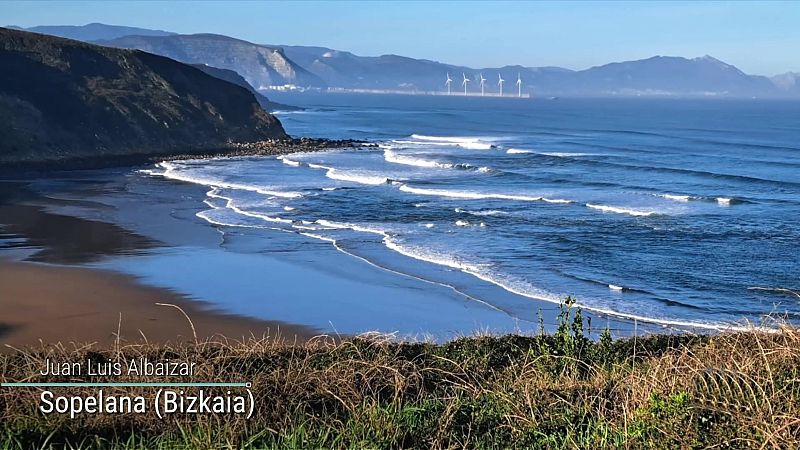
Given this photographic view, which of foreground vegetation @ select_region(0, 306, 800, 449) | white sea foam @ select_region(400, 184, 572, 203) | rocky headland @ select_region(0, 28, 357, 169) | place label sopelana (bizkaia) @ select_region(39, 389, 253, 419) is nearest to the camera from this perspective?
foreground vegetation @ select_region(0, 306, 800, 449)

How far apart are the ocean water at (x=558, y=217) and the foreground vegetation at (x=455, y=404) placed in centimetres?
429

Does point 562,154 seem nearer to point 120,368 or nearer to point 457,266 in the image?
point 457,266

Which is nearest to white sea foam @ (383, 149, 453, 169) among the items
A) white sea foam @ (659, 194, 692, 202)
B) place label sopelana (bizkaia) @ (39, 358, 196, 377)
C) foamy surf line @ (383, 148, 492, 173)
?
foamy surf line @ (383, 148, 492, 173)

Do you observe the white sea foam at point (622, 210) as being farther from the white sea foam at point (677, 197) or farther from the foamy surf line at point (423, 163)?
the foamy surf line at point (423, 163)

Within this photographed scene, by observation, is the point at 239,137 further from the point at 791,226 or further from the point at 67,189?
the point at 791,226

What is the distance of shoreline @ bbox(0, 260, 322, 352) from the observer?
48.7 ft

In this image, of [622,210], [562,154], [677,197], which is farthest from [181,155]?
[622,210]

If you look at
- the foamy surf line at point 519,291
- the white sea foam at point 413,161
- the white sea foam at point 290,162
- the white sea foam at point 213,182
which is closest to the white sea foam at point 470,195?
the white sea foam at point 213,182

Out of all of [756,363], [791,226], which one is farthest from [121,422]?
[791,226]

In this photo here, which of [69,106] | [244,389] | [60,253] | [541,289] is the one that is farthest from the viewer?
[69,106]

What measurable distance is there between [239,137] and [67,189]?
26073 millimetres

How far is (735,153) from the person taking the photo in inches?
2315

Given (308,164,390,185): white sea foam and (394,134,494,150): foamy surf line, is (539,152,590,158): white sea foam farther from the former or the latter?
(308,164,390,185): white sea foam

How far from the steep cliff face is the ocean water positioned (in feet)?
22.2
